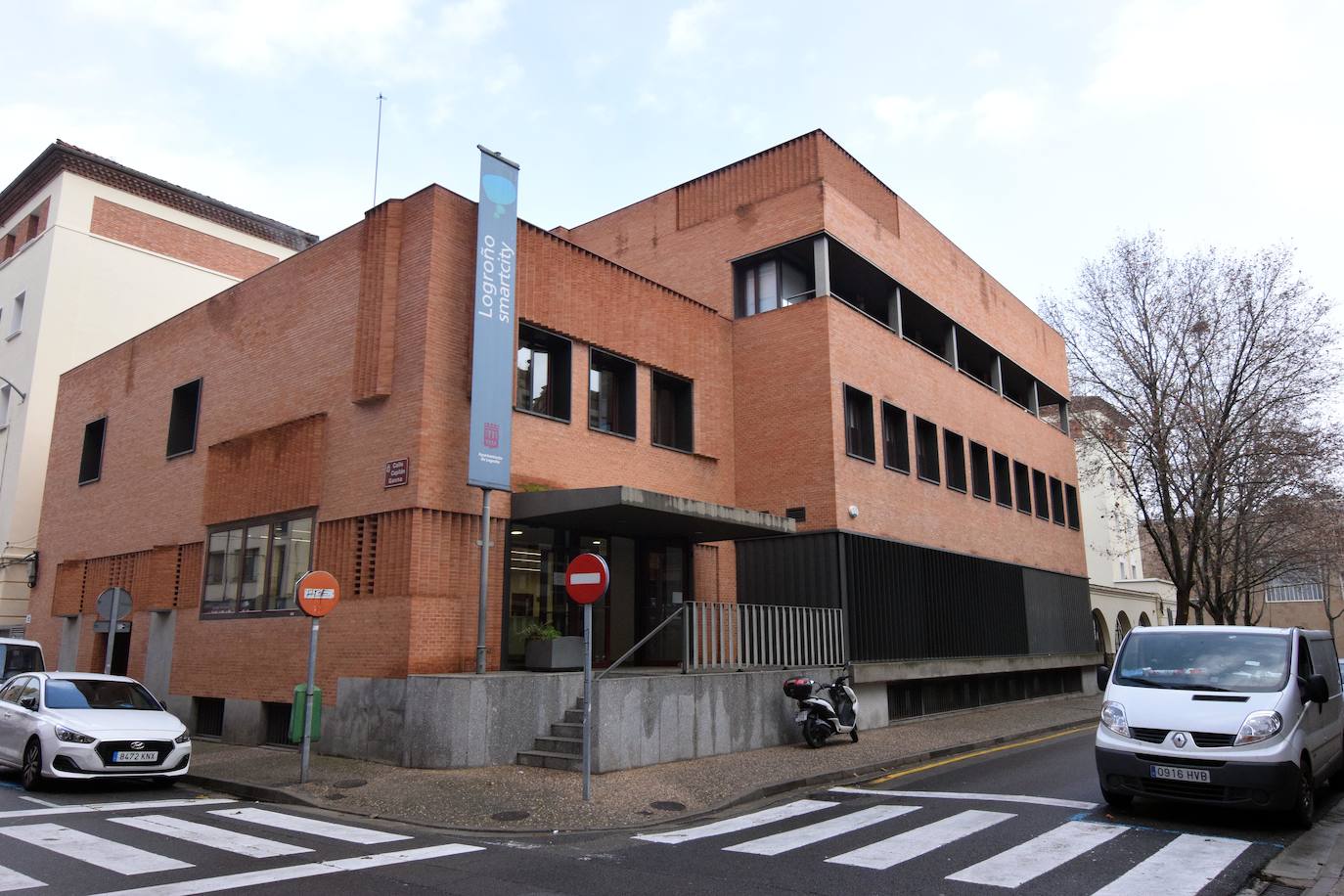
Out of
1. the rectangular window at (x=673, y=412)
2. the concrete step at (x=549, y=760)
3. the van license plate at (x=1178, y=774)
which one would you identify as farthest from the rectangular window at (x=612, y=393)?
the van license plate at (x=1178, y=774)

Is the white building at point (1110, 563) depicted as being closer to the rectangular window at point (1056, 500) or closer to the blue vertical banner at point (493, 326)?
the rectangular window at point (1056, 500)

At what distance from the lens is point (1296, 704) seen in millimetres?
8242

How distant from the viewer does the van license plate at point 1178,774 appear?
7.71 m

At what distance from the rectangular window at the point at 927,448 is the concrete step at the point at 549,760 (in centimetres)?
1300

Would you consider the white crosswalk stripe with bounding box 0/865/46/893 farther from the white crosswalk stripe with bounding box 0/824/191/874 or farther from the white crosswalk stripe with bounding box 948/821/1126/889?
the white crosswalk stripe with bounding box 948/821/1126/889

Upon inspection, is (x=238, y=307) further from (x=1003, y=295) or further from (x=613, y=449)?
(x=1003, y=295)

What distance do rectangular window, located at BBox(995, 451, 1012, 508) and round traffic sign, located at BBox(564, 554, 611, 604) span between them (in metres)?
18.5

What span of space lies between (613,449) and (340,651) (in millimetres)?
5551

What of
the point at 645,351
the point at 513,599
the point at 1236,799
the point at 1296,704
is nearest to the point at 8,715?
the point at 513,599

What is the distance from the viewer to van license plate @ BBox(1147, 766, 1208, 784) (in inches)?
303

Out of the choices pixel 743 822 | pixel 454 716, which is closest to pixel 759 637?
pixel 454 716

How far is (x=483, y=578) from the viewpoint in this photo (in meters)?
12.8

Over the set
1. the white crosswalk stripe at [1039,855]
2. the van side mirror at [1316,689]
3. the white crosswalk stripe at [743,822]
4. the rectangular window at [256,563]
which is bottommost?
the white crosswalk stripe at [743,822]

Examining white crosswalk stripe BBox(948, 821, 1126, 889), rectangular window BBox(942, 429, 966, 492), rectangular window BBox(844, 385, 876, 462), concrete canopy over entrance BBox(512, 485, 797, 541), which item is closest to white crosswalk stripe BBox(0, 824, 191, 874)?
white crosswalk stripe BBox(948, 821, 1126, 889)
